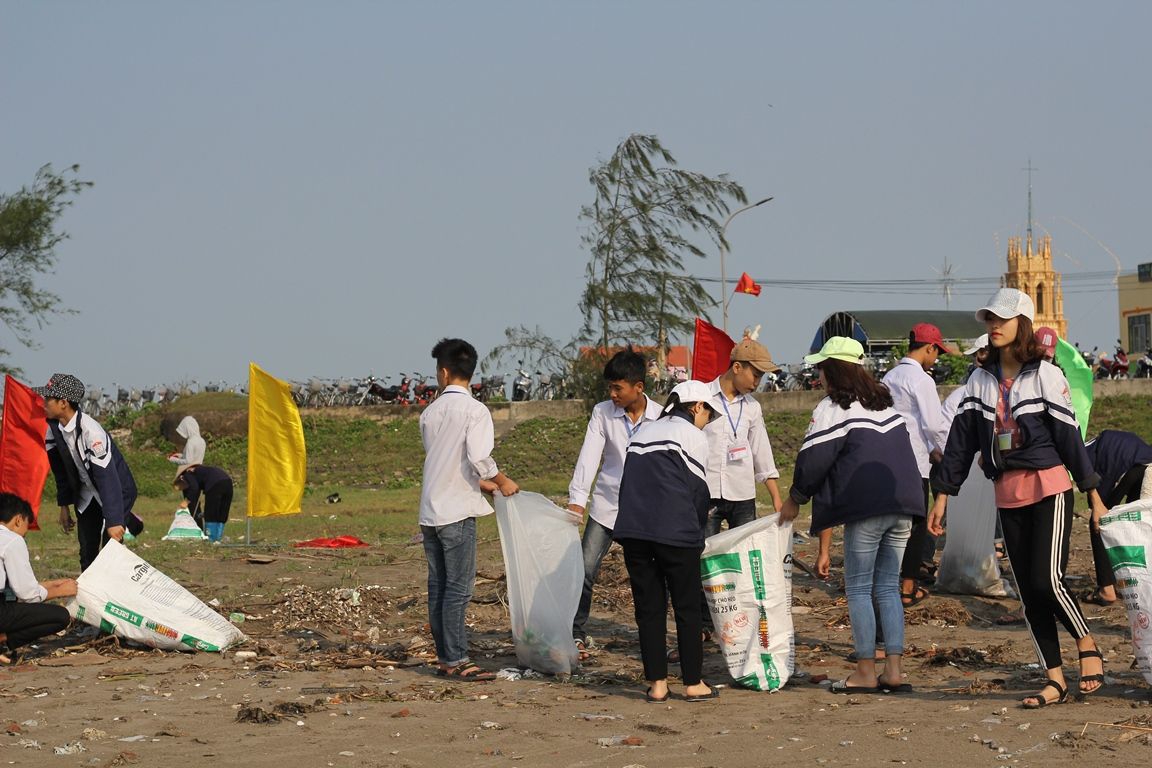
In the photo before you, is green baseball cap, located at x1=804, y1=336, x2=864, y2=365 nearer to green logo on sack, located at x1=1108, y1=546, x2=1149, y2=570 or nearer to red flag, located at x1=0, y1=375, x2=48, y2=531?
green logo on sack, located at x1=1108, y1=546, x2=1149, y2=570

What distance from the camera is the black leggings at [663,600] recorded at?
6.24 m

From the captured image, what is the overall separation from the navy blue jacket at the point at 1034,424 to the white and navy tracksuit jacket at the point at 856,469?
0.20 m

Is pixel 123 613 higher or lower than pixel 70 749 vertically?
higher

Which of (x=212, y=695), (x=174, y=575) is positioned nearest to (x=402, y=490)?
(x=174, y=575)

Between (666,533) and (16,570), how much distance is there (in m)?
3.67

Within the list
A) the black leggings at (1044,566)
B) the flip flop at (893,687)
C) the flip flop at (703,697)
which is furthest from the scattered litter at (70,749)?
the black leggings at (1044,566)

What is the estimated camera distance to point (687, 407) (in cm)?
641

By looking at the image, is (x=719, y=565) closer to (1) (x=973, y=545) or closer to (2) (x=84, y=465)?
(1) (x=973, y=545)

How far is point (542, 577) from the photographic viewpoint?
691 cm

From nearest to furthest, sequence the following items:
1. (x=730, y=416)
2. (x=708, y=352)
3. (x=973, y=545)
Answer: (x=730, y=416) → (x=973, y=545) → (x=708, y=352)


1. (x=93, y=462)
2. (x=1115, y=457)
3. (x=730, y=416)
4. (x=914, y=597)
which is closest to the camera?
(x=730, y=416)

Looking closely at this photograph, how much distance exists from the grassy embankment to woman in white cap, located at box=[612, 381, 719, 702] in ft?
21.1

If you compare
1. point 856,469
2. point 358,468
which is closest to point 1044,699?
point 856,469

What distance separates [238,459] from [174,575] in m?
22.8
